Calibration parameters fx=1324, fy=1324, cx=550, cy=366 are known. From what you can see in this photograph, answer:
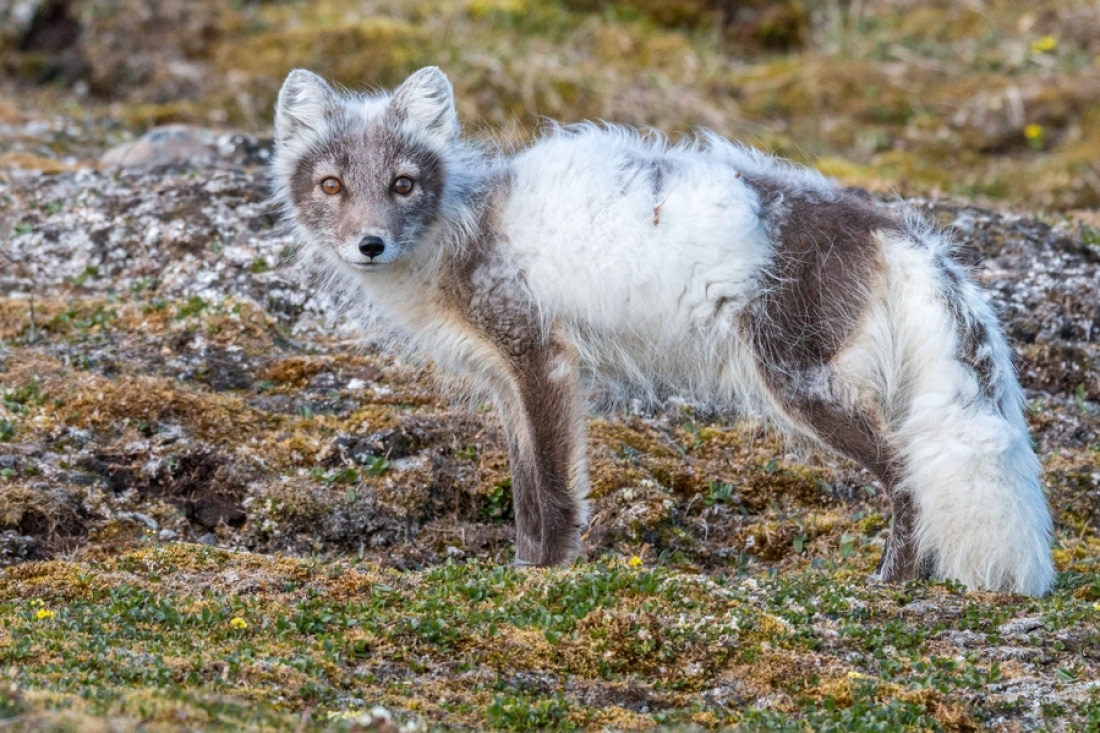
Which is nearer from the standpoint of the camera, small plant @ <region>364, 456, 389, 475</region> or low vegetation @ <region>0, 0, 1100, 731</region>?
low vegetation @ <region>0, 0, 1100, 731</region>

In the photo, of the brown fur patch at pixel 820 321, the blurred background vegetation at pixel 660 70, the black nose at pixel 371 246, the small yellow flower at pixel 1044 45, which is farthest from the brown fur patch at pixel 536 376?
the small yellow flower at pixel 1044 45

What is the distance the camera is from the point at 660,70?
16172 mm

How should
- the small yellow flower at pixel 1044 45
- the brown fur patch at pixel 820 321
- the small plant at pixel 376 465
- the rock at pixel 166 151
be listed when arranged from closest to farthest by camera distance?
1. the brown fur patch at pixel 820 321
2. the small plant at pixel 376 465
3. the rock at pixel 166 151
4. the small yellow flower at pixel 1044 45

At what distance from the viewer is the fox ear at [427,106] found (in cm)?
709

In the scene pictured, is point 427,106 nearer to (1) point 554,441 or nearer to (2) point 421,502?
(1) point 554,441

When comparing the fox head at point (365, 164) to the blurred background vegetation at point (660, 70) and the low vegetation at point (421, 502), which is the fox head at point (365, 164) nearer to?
the low vegetation at point (421, 502)

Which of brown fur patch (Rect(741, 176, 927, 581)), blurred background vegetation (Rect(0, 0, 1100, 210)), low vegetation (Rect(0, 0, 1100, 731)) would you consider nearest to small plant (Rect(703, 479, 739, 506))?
low vegetation (Rect(0, 0, 1100, 731))

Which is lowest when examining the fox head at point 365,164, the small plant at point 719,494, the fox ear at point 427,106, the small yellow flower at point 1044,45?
the small plant at point 719,494

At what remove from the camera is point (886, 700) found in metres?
4.75

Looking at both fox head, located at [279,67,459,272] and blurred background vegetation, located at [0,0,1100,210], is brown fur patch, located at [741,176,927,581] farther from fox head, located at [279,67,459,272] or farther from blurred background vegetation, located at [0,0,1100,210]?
blurred background vegetation, located at [0,0,1100,210]

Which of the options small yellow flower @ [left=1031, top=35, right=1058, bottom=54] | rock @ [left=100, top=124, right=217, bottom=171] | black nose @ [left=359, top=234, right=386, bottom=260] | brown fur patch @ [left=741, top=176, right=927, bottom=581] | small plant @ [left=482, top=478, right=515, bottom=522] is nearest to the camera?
brown fur patch @ [left=741, top=176, right=927, bottom=581]

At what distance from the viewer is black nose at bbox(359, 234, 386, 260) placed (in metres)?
6.58

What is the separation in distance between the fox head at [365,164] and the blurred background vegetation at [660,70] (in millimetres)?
6518

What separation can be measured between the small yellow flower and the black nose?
11.9m
